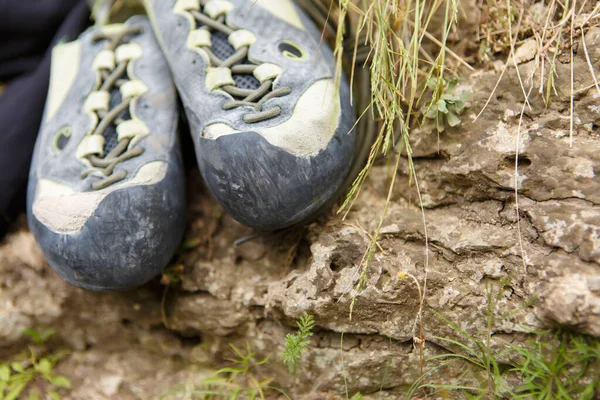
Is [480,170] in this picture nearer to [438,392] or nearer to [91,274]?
[438,392]

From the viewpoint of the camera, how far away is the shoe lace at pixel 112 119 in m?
1.04

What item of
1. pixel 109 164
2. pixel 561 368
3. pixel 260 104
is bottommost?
pixel 561 368

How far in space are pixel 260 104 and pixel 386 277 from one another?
431 millimetres

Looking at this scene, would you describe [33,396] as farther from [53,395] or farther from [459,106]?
[459,106]

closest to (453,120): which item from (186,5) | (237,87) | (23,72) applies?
(237,87)

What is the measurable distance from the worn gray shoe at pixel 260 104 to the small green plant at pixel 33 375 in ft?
2.15

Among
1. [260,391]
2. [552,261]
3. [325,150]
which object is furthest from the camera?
[260,391]

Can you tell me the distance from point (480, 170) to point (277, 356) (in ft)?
1.97

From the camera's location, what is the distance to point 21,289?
123 cm

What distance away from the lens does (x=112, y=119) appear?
1117 mm

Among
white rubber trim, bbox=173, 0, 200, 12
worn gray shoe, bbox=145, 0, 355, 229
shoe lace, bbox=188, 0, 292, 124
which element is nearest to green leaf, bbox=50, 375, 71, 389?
worn gray shoe, bbox=145, 0, 355, 229

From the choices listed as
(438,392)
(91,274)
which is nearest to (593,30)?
(438,392)

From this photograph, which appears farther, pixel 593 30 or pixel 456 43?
pixel 456 43

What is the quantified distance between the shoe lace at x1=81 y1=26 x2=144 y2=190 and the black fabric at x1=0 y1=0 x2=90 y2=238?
0.20 metres
